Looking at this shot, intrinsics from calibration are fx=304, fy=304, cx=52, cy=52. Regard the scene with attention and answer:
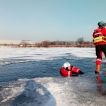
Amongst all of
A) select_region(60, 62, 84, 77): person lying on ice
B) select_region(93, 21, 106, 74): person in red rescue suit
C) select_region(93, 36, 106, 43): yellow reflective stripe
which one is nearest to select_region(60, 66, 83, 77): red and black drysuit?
select_region(60, 62, 84, 77): person lying on ice

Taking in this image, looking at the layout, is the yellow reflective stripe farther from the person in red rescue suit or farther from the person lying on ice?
the person lying on ice

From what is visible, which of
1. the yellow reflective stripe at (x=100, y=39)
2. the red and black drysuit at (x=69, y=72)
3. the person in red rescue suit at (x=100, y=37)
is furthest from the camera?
the red and black drysuit at (x=69, y=72)

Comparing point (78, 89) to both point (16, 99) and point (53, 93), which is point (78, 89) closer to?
point (53, 93)

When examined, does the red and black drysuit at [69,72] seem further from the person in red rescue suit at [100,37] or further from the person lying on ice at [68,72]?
the person in red rescue suit at [100,37]

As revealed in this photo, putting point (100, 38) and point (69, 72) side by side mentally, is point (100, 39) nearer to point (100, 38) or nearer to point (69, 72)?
point (100, 38)

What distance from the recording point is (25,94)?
7.12m

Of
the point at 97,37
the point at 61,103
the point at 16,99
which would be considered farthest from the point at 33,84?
the point at 97,37

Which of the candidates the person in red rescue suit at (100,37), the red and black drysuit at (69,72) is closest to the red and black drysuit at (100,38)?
the person in red rescue suit at (100,37)

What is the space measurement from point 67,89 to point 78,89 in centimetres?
Result: 28

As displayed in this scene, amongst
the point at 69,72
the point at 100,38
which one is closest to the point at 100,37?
the point at 100,38

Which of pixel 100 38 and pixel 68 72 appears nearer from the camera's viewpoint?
pixel 100 38

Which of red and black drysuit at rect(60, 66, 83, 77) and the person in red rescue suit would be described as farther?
red and black drysuit at rect(60, 66, 83, 77)

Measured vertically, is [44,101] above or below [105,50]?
below

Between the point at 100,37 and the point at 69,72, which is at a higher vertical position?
the point at 100,37
